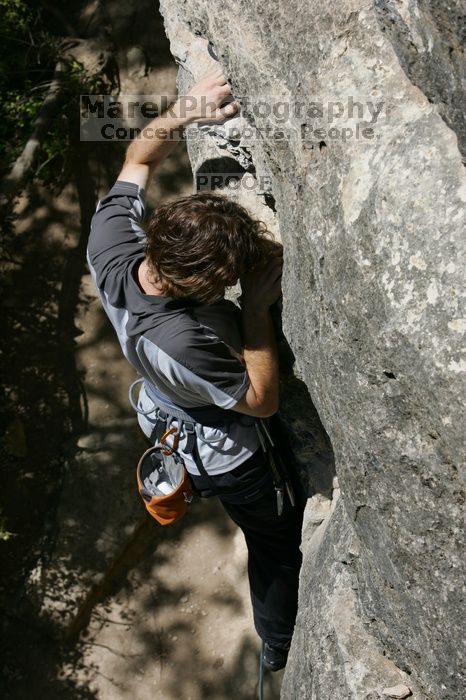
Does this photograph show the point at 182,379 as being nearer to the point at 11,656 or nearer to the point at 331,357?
the point at 331,357

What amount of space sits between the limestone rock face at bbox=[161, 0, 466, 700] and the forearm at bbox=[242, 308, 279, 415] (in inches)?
4.9

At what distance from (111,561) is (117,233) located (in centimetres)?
264

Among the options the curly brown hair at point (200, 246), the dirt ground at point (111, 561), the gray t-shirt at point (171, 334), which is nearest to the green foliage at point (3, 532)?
the dirt ground at point (111, 561)

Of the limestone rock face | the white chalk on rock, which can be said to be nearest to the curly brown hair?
the limestone rock face

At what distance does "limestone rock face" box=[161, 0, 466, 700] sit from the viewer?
5.22 feet

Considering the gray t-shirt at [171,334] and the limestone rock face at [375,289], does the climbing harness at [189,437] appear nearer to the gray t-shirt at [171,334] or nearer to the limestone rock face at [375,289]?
the gray t-shirt at [171,334]

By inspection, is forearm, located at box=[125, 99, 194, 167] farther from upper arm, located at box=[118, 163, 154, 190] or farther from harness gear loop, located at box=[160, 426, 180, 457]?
harness gear loop, located at box=[160, 426, 180, 457]

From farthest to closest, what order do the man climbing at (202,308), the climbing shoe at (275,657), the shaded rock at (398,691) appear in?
the climbing shoe at (275,657) < the man climbing at (202,308) < the shaded rock at (398,691)

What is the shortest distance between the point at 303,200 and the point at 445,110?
0.53 meters

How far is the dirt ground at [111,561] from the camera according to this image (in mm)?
4340

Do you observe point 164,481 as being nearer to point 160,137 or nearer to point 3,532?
point 160,137

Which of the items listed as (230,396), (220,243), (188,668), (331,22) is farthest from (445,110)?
(188,668)

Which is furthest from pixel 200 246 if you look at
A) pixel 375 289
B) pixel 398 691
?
pixel 398 691

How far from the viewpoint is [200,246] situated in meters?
2.12
